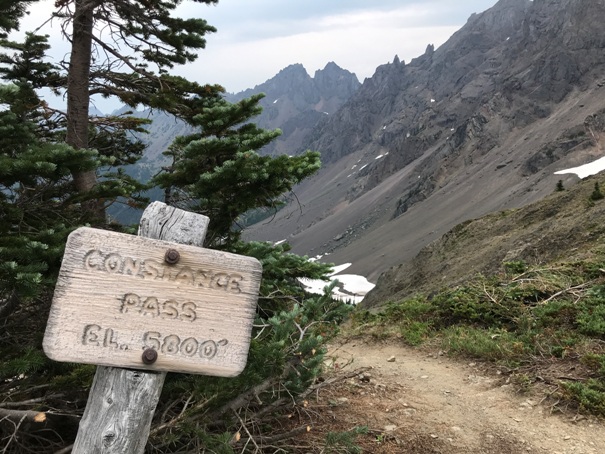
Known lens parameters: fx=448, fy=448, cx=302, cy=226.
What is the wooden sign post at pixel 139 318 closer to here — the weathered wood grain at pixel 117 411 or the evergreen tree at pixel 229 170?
the weathered wood grain at pixel 117 411

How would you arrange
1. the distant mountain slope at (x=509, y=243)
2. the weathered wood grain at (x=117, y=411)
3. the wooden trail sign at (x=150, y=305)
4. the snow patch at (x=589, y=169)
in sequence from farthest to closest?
the snow patch at (x=589, y=169) → the distant mountain slope at (x=509, y=243) → the weathered wood grain at (x=117, y=411) → the wooden trail sign at (x=150, y=305)

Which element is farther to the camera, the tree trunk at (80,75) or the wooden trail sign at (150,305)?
the tree trunk at (80,75)

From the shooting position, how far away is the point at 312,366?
432cm

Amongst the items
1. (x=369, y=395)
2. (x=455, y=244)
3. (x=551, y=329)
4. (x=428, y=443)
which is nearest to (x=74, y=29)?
(x=369, y=395)

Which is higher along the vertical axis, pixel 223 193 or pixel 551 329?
pixel 223 193

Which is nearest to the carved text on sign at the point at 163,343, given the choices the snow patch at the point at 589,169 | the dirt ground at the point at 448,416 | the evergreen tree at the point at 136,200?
the evergreen tree at the point at 136,200

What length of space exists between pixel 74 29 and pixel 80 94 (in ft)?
3.63

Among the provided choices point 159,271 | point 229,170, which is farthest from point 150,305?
point 229,170

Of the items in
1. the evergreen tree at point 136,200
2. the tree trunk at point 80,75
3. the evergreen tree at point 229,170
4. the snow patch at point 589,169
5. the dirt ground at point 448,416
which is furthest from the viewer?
the snow patch at point 589,169

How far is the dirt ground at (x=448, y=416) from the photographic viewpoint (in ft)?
15.7

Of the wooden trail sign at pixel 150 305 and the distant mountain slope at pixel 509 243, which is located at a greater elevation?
the wooden trail sign at pixel 150 305

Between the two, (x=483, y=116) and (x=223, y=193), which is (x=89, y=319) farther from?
(x=483, y=116)

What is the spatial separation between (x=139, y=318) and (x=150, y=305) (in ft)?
0.29

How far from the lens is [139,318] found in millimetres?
2443
